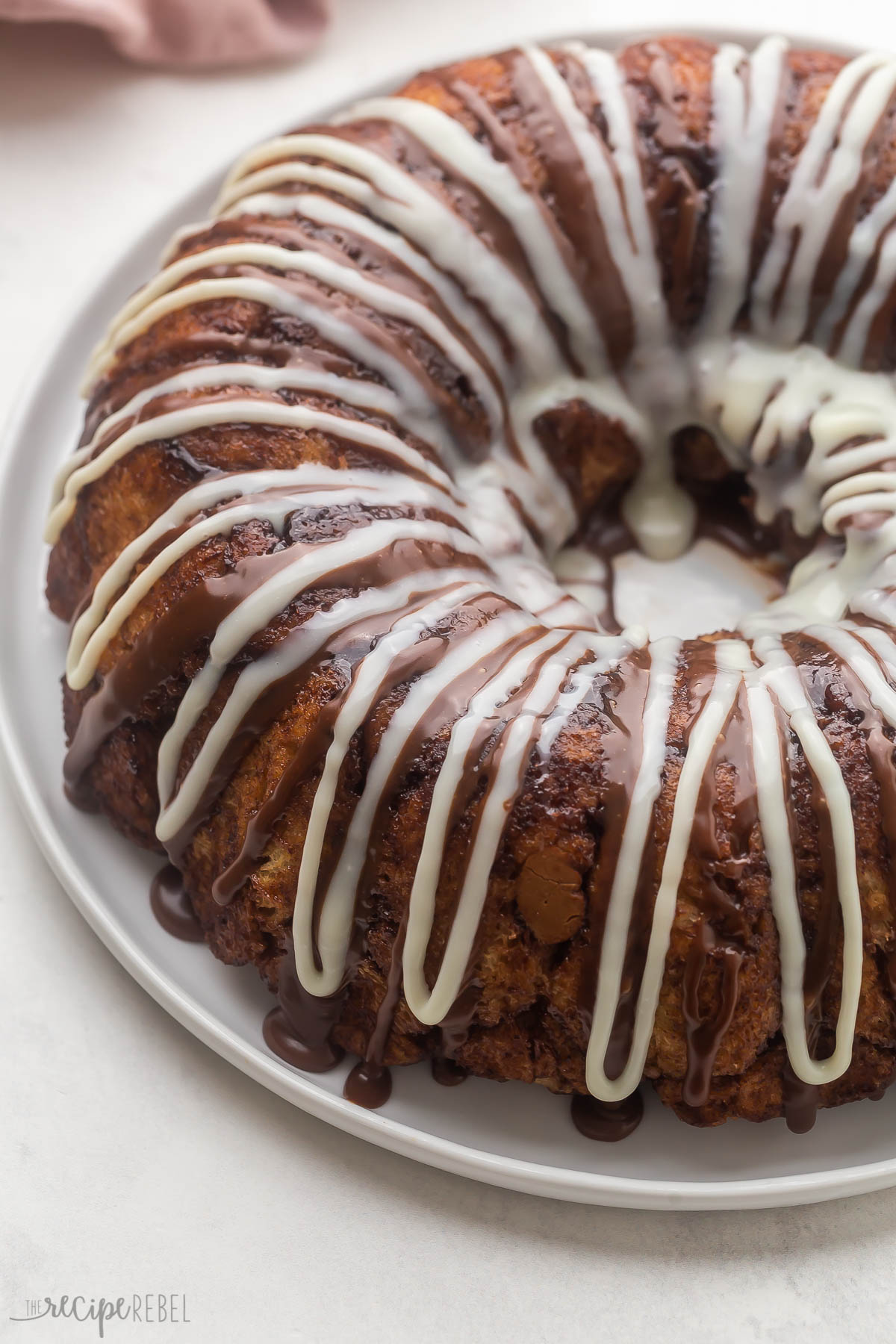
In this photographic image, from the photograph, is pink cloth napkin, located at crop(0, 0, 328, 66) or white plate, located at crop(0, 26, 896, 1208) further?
pink cloth napkin, located at crop(0, 0, 328, 66)

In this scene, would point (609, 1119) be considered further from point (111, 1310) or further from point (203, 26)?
point (203, 26)

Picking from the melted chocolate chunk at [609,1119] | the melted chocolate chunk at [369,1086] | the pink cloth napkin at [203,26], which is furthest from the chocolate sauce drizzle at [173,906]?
the pink cloth napkin at [203,26]

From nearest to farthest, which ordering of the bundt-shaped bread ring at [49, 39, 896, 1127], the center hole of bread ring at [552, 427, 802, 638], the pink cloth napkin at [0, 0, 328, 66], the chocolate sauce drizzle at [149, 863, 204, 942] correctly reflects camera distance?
1. the bundt-shaped bread ring at [49, 39, 896, 1127]
2. the chocolate sauce drizzle at [149, 863, 204, 942]
3. the center hole of bread ring at [552, 427, 802, 638]
4. the pink cloth napkin at [0, 0, 328, 66]

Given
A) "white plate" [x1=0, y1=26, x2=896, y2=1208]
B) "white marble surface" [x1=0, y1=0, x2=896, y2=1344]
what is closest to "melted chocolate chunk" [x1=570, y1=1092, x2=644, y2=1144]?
"white plate" [x1=0, y1=26, x2=896, y2=1208]

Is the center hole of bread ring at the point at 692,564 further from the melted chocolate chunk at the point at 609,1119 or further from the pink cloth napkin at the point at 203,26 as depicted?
the pink cloth napkin at the point at 203,26

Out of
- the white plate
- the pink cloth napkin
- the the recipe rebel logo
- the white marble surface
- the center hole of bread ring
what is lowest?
the the recipe rebel logo

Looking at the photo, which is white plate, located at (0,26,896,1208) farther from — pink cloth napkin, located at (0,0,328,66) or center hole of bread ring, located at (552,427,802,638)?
pink cloth napkin, located at (0,0,328,66)
